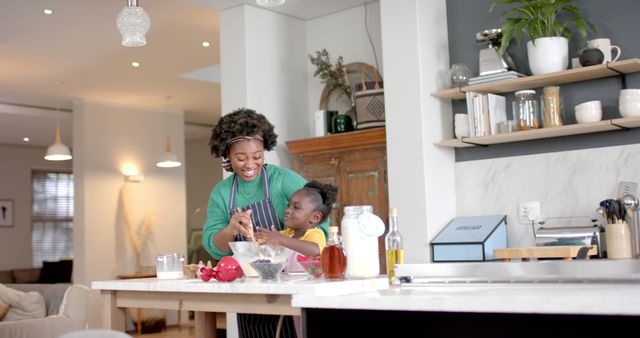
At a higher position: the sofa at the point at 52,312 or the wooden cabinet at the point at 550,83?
the wooden cabinet at the point at 550,83

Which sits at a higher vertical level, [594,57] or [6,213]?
[594,57]

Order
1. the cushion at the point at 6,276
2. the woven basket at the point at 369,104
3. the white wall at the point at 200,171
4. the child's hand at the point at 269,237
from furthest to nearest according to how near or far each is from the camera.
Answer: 1. the white wall at the point at 200,171
2. the cushion at the point at 6,276
3. the woven basket at the point at 369,104
4. the child's hand at the point at 269,237

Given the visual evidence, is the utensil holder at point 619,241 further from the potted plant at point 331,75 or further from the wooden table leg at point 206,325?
the potted plant at point 331,75

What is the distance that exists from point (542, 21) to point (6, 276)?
10138 millimetres

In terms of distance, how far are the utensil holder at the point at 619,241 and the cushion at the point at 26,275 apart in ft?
33.8

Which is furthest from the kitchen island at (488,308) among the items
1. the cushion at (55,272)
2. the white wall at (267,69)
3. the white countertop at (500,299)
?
the cushion at (55,272)

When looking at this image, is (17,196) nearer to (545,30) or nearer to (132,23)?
(132,23)

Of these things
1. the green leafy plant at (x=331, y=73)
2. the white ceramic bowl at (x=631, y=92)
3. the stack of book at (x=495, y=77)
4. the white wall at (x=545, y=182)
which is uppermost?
the green leafy plant at (x=331, y=73)

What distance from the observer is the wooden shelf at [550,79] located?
419 centimetres

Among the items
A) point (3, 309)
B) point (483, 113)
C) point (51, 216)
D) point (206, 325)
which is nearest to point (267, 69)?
point (483, 113)

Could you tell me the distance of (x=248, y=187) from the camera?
3021 mm

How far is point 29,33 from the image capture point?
6.55 meters

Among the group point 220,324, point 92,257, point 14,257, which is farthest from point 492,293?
point 14,257

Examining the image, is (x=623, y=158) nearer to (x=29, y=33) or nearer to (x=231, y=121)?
(x=231, y=121)
